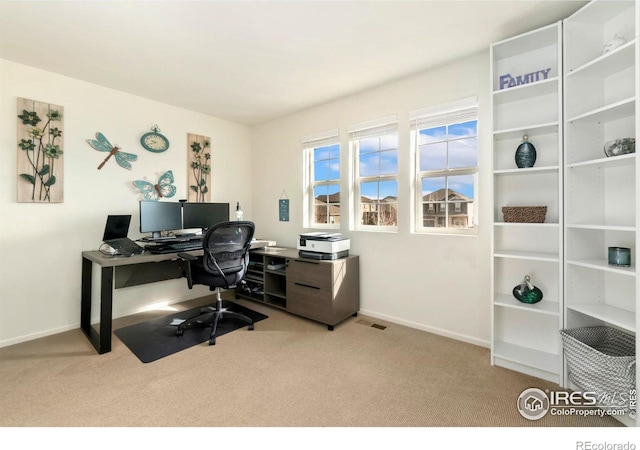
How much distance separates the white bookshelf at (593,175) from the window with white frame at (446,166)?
0.74 meters

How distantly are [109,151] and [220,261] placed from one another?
1.77 metres

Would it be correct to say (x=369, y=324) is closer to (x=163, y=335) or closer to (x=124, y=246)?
(x=163, y=335)

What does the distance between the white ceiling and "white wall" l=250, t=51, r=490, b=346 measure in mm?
199

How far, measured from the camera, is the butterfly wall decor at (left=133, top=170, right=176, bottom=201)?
3.35 metres

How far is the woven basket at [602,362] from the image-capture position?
1531 millimetres

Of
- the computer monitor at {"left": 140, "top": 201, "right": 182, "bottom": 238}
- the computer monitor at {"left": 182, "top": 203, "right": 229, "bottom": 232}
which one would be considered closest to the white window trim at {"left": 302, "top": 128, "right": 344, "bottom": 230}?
the computer monitor at {"left": 182, "top": 203, "right": 229, "bottom": 232}

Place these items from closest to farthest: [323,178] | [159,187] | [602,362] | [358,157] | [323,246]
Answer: [602,362]
[323,246]
[358,157]
[159,187]
[323,178]

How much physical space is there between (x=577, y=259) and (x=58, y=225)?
4.38 metres

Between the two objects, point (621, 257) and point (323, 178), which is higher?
point (323, 178)

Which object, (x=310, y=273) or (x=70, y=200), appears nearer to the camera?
(x=70, y=200)

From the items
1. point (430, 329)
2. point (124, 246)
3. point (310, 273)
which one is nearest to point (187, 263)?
point (124, 246)

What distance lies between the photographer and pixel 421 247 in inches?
112

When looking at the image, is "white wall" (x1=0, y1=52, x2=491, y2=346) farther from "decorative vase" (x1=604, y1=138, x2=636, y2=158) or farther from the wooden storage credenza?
"decorative vase" (x1=604, y1=138, x2=636, y2=158)
